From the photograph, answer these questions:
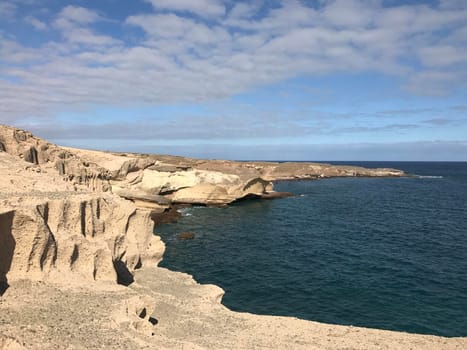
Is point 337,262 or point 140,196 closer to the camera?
point 337,262

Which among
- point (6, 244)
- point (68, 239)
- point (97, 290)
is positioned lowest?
point (97, 290)

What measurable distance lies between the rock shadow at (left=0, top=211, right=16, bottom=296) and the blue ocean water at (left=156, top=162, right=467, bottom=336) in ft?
49.9

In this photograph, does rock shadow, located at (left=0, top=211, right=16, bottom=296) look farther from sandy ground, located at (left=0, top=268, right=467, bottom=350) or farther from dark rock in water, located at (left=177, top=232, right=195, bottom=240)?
dark rock in water, located at (left=177, top=232, right=195, bottom=240)

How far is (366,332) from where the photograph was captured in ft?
66.9

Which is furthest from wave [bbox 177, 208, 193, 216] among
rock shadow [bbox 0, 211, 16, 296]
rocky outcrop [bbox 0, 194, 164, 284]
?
rock shadow [bbox 0, 211, 16, 296]

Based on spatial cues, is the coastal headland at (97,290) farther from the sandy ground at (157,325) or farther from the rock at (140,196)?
the rock at (140,196)

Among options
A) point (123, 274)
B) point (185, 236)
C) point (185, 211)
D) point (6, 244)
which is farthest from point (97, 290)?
point (185, 211)

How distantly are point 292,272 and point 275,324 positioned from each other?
1373cm

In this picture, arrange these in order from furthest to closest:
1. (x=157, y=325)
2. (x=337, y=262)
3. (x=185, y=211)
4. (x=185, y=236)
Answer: (x=185, y=211)
(x=185, y=236)
(x=337, y=262)
(x=157, y=325)

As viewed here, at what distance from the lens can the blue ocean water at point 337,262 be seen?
26.1m

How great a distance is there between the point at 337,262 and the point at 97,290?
2540 centimetres

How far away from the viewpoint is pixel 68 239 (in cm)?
1778

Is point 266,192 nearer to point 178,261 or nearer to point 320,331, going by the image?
point 178,261

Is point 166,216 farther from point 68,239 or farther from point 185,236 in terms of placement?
point 68,239
